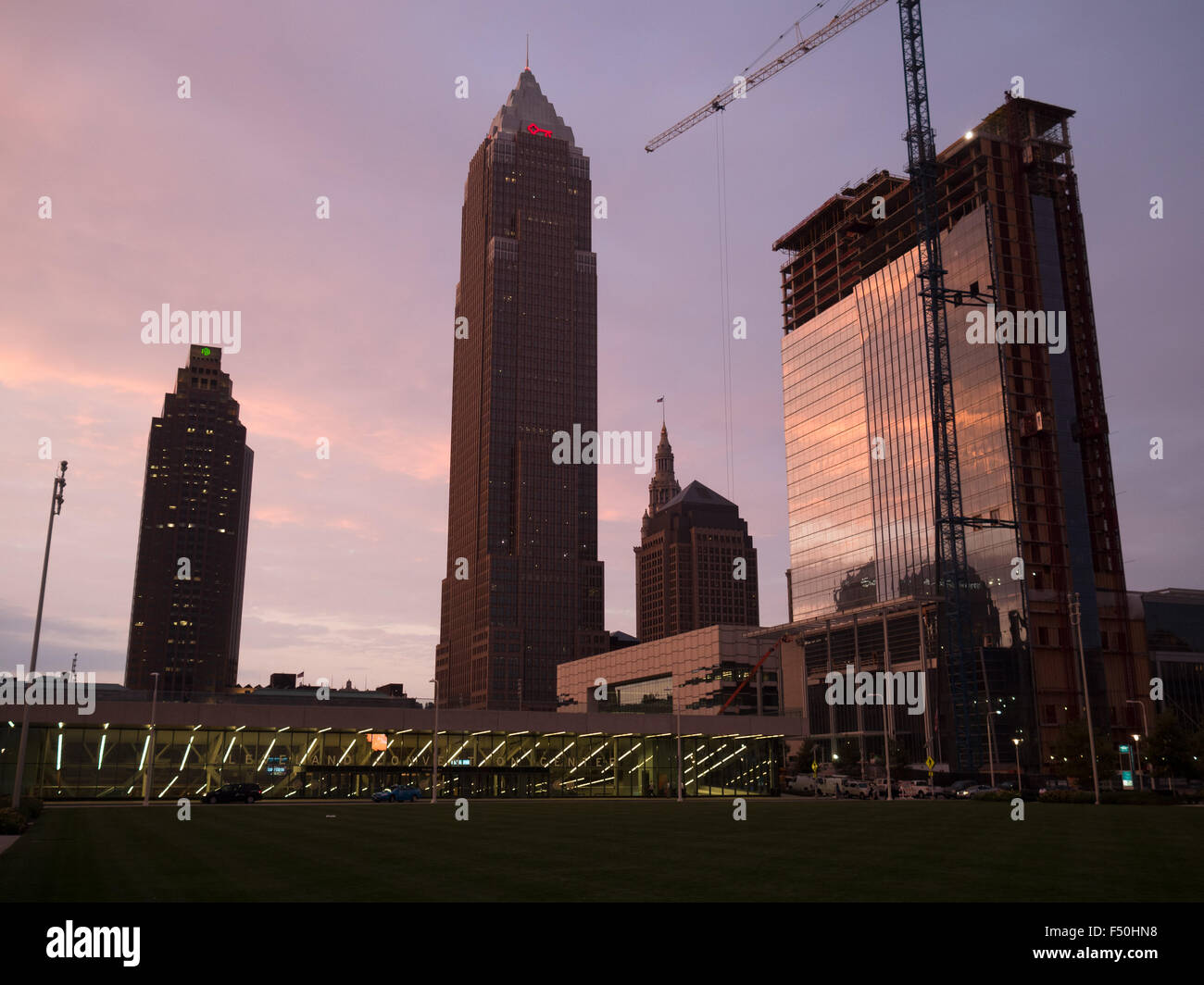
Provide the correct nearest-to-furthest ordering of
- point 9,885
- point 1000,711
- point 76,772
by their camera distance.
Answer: point 9,885
point 76,772
point 1000,711

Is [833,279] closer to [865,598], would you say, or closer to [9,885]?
[865,598]

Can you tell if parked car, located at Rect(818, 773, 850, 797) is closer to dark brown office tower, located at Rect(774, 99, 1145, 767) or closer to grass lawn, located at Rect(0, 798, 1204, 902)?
dark brown office tower, located at Rect(774, 99, 1145, 767)

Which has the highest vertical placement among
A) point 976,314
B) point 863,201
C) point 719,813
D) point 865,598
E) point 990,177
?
point 863,201

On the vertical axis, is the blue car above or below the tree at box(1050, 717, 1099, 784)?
below

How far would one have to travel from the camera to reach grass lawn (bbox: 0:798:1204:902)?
1797 centimetres

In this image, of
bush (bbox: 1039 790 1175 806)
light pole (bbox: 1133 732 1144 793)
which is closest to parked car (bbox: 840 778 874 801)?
bush (bbox: 1039 790 1175 806)

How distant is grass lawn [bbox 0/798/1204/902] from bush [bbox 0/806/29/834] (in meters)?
0.80

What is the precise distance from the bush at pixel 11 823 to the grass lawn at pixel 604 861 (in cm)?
80

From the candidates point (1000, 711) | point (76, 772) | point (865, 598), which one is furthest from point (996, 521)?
point (76, 772)

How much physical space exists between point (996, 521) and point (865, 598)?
3736cm

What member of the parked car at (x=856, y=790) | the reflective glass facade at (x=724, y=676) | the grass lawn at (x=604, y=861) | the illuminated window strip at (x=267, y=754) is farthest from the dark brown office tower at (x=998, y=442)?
the grass lawn at (x=604, y=861)

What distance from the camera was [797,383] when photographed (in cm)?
19925

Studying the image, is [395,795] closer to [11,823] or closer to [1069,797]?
[11,823]
